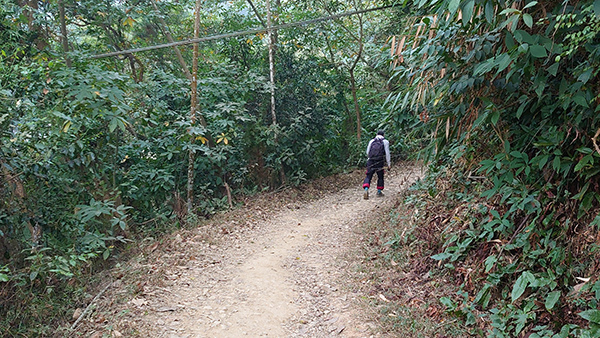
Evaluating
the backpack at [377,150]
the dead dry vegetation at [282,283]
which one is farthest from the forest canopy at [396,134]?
the backpack at [377,150]

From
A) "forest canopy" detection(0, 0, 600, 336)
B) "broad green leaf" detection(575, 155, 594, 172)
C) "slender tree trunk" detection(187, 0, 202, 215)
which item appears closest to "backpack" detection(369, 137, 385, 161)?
"forest canopy" detection(0, 0, 600, 336)

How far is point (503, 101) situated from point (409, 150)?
32.8 feet

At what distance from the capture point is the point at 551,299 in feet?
10.7

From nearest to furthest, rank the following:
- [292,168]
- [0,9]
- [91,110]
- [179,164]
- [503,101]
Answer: [503,101], [91,110], [0,9], [179,164], [292,168]

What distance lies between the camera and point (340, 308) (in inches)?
178

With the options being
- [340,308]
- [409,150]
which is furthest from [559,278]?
[409,150]

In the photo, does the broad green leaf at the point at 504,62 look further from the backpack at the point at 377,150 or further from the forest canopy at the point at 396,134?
the backpack at the point at 377,150

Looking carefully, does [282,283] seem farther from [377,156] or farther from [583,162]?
[377,156]

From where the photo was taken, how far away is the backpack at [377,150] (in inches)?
383

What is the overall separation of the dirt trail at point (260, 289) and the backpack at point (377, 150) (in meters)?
2.36

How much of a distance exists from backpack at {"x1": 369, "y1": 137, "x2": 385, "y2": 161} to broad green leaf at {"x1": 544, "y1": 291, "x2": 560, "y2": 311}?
6.56 meters

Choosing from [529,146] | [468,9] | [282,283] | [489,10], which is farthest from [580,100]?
[282,283]

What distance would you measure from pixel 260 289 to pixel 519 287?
307 centimetres

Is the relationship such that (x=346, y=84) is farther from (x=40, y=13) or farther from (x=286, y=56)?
(x=40, y=13)
